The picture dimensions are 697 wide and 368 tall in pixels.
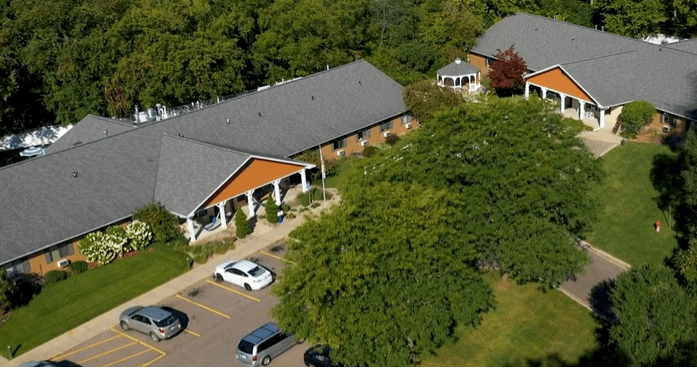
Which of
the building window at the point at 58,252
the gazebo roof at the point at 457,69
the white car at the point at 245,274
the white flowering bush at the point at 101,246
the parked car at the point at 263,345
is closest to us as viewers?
the parked car at the point at 263,345

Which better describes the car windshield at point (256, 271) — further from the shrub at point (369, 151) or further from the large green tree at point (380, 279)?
the shrub at point (369, 151)

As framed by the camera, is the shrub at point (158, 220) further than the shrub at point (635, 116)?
No

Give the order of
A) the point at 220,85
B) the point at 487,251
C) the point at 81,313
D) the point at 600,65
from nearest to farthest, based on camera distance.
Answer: the point at 487,251 → the point at 81,313 → the point at 600,65 → the point at 220,85

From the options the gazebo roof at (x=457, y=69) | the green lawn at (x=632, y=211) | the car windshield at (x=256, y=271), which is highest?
the gazebo roof at (x=457, y=69)

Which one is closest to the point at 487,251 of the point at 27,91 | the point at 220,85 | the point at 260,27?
the point at 220,85

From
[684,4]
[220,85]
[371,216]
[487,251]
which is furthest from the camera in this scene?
[684,4]

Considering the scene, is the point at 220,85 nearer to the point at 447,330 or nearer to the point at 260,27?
the point at 260,27

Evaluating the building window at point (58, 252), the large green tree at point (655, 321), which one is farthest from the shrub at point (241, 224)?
the large green tree at point (655, 321)
